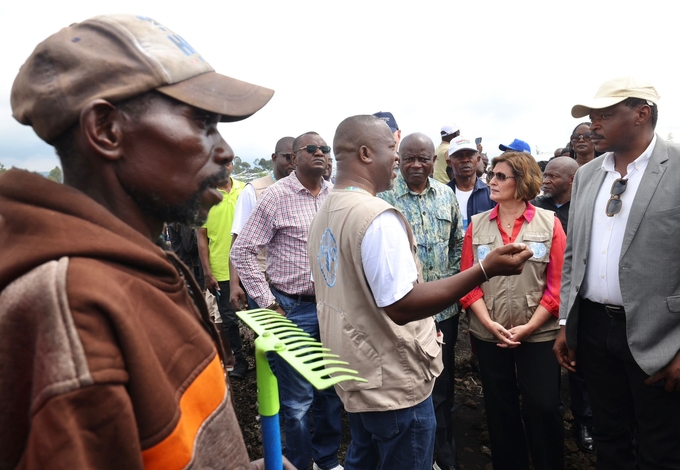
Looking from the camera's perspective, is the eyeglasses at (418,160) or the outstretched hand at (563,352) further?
the eyeglasses at (418,160)

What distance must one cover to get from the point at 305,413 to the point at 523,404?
155 centimetres

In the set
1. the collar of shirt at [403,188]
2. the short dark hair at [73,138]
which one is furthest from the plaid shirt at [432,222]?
the short dark hair at [73,138]

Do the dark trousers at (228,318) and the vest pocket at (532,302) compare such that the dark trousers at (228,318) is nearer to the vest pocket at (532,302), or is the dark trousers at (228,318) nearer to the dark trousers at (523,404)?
the dark trousers at (523,404)

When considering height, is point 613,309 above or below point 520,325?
above

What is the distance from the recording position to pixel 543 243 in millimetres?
3043

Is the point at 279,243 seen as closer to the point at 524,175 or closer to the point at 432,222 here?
the point at 432,222

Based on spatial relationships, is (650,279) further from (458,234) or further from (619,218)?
(458,234)

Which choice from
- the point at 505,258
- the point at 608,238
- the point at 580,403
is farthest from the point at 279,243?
the point at 580,403

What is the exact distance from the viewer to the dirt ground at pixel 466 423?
11.2ft

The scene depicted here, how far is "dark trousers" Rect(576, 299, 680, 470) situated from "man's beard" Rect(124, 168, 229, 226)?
2.49 meters

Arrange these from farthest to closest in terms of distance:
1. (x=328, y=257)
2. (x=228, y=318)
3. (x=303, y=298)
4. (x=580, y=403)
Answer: (x=228, y=318), (x=580, y=403), (x=303, y=298), (x=328, y=257)

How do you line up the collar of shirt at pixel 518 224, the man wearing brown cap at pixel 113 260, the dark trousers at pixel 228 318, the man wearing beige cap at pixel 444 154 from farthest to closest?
the man wearing beige cap at pixel 444 154
the dark trousers at pixel 228 318
the collar of shirt at pixel 518 224
the man wearing brown cap at pixel 113 260

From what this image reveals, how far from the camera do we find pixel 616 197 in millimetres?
2596

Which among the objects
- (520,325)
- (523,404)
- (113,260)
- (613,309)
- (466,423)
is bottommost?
(466,423)
